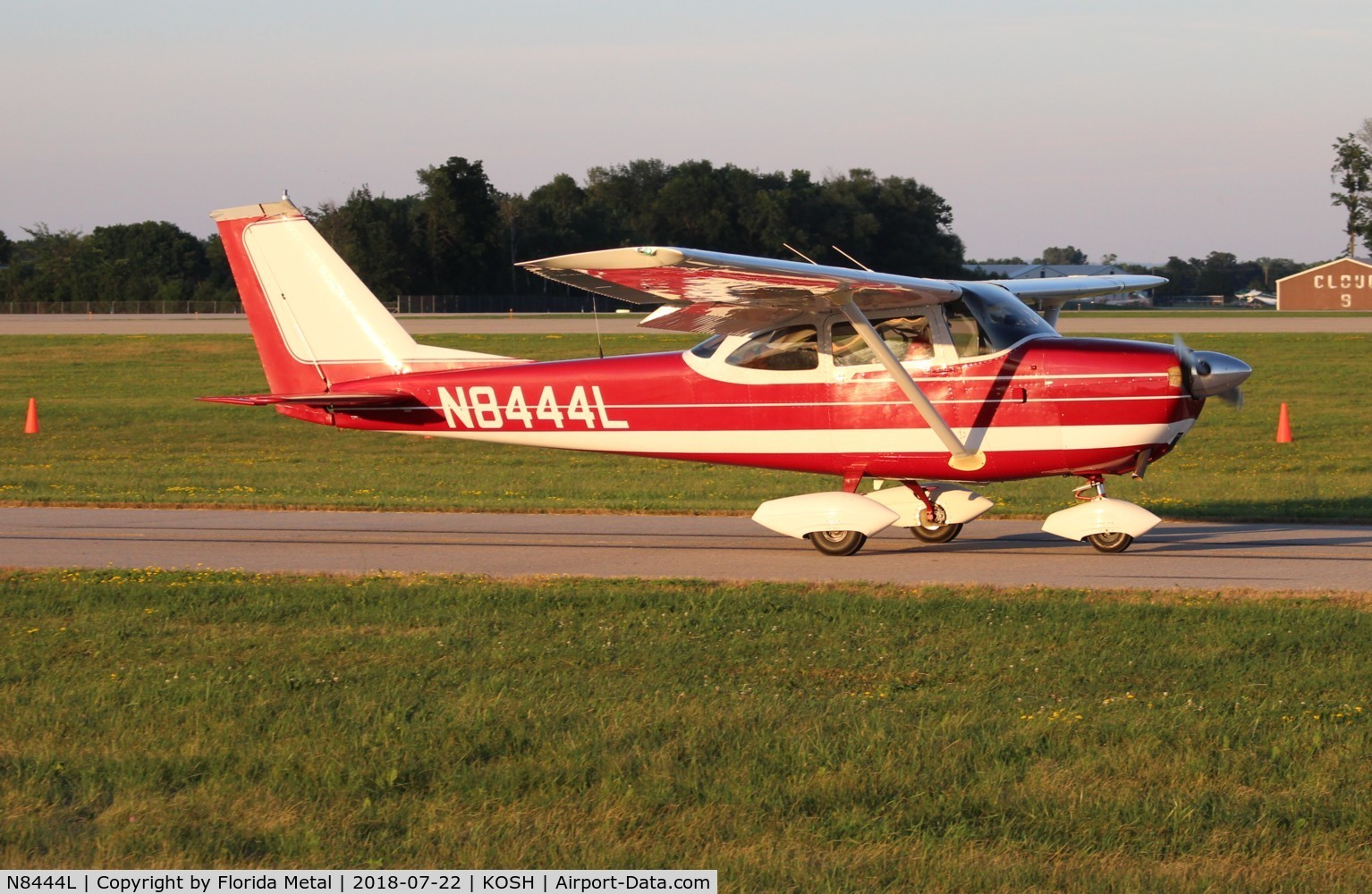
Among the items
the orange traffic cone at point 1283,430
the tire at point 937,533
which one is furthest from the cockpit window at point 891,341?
the orange traffic cone at point 1283,430

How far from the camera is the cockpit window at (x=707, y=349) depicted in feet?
39.8

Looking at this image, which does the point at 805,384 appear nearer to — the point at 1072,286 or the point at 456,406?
the point at 456,406

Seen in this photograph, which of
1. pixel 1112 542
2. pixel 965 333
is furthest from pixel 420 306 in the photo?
pixel 1112 542

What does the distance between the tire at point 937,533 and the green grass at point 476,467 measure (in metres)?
2.15

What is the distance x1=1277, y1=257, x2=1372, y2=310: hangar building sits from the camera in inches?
3718

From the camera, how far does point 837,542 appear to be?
1161 cm

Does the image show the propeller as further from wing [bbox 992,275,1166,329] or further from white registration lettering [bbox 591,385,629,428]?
white registration lettering [bbox 591,385,629,428]

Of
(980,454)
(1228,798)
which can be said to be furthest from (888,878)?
(980,454)

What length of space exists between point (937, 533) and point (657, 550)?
8.14 feet

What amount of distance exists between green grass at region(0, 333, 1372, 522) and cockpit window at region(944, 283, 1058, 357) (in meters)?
3.28

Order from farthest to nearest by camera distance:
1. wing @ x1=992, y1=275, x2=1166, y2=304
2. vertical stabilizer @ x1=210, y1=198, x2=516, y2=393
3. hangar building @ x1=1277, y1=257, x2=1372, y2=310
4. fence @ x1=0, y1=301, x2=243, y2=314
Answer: hangar building @ x1=1277, y1=257, x2=1372, y2=310, fence @ x1=0, y1=301, x2=243, y2=314, wing @ x1=992, y1=275, x2=1166, y2=304, vertical stabilizer @ x1=210, y1=198, x2=516, y2=393

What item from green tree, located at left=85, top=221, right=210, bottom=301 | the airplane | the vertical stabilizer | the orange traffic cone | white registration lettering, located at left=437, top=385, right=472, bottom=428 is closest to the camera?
the airplane

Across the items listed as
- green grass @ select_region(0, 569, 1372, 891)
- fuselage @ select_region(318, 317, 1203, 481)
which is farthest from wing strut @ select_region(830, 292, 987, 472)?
Answer: green grass @ select_region(0, 569, 1372, 891)

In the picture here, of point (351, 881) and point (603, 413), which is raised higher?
point (603, 413)
